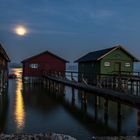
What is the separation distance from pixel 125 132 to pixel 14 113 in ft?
29.6

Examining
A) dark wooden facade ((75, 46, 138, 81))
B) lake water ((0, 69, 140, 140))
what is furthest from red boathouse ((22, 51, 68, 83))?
lake water ((0, 69, 140, 140))

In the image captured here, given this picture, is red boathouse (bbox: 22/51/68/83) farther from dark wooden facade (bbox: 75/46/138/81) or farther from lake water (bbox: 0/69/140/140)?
lake water (bbox: 0/69/140/140)

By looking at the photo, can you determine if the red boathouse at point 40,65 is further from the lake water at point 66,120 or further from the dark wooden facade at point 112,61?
the lake water at point 66,120

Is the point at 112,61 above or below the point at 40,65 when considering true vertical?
above

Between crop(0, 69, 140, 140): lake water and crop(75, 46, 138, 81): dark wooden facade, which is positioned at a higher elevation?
crop(75, 46, 138, 81): dark wooden facade

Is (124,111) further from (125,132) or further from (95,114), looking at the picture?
(125,132)

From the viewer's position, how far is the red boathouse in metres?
52.9

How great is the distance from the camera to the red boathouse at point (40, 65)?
52875 millimetres

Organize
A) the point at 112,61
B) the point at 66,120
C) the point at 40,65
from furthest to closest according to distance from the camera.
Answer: the point at 40,65 → the point at 112,61 → the point at 66,120

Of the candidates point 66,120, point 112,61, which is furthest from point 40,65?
A: point 66,120

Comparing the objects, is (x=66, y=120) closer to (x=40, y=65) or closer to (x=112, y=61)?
(x=112, y=61)

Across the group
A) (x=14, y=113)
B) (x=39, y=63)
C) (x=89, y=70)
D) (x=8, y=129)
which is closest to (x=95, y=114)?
(x=14, y=113)

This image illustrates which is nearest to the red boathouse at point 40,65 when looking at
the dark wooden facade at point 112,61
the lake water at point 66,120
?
the dark wooden facade at point 112,61

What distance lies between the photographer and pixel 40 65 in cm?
5303
